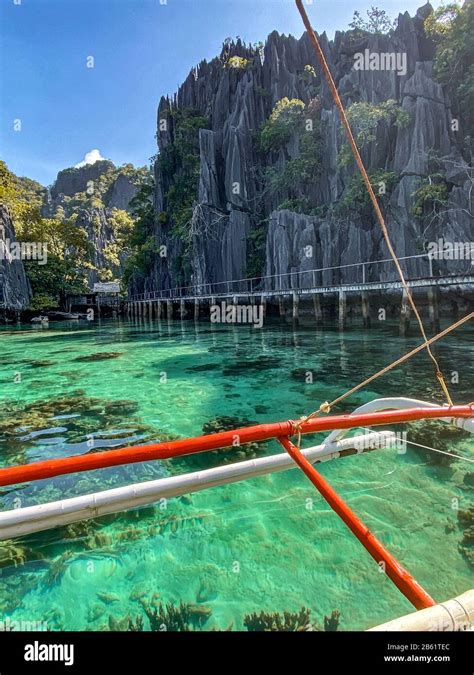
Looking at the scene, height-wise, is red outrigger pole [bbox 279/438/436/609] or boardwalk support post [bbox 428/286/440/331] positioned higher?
boardwalk support post [bbox 428/286/440/331]

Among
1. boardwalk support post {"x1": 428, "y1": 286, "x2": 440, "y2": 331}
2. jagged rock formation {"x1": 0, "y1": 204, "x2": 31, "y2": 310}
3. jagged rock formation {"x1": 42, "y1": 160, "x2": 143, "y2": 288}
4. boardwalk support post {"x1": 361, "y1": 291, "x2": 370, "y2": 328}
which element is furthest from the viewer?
jagged rock formation {"x1": 42, "y1": 160, "x2": 143, "y2": 288}

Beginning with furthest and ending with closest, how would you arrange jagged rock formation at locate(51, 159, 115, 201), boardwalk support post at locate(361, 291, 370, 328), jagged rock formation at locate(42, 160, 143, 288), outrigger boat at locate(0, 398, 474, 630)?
jagged rock formation at locate(51, 159, 115, 201), jagged rock formation at locate(42, 160, 143, 288), boardwalk support post at locate(361, 291, 370, 328), outrigger boat at locate(0, 398, 474, 630)

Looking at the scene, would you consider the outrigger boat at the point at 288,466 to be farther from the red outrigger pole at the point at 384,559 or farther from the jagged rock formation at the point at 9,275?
the jagged rock formation at the point at 9,275

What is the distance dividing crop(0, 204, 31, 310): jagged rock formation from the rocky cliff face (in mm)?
15404

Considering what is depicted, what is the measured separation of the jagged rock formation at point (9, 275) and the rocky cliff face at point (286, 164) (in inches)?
606

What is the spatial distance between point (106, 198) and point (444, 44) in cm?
10515

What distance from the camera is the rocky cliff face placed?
21.3 metres

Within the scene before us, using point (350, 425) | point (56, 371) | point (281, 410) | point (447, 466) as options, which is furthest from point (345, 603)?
point (56, 371)

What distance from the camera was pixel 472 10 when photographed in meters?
19.3

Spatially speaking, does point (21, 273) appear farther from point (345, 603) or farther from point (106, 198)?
point (106, 198)
